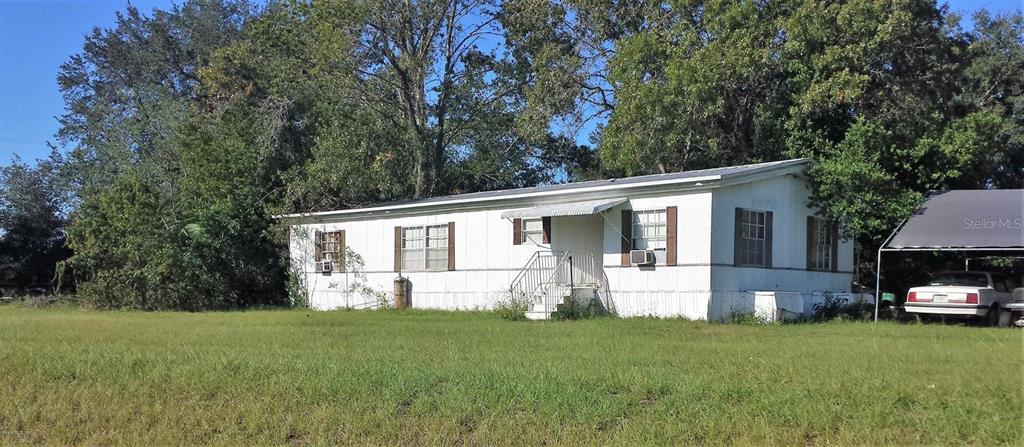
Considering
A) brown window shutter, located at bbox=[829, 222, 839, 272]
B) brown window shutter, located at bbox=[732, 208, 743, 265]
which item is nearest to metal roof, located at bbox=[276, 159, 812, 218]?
brown window shutter, located at bbox=[732, 208, 743, 265]

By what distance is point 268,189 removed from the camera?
2533 centimetres

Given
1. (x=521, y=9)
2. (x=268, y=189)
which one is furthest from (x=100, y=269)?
(x=521, y=9)

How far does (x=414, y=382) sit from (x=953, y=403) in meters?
4.72

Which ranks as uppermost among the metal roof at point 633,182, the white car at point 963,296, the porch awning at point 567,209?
the metal roof at point 633,182

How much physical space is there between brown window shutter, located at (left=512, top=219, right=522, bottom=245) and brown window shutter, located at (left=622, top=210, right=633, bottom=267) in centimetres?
281

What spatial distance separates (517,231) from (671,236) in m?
4.10

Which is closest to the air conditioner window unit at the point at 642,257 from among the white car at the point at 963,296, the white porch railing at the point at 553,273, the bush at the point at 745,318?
the white porch railing at the point at 553,273

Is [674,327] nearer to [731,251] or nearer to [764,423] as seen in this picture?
[731,251]

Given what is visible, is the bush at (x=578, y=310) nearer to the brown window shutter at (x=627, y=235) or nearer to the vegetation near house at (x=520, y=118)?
the brown window shutter at (x=627, y=235)

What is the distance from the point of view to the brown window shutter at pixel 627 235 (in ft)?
57.6

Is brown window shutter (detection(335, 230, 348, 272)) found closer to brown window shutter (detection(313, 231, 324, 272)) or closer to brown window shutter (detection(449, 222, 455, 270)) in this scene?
brown window shutter (detection(313, 231, 324, 272))

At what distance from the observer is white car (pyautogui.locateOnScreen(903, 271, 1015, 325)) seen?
1652 centimetres

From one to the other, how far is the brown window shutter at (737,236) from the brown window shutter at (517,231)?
16.6 feet

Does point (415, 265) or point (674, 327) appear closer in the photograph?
point (674, 327)
